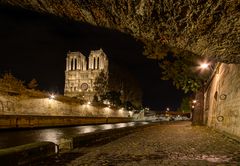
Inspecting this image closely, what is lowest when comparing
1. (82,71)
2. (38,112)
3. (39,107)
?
(38,112)

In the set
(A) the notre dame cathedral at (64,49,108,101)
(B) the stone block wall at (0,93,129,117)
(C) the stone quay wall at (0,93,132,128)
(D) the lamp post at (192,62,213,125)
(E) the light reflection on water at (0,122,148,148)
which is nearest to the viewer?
(E) the light reflection on water at (0,122,148,148)

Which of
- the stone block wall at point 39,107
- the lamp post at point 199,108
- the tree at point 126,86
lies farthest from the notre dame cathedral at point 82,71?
the lamp post at point 199,108

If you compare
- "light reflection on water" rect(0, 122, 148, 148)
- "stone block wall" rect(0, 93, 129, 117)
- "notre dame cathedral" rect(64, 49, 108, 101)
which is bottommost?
"light reflection on water" rect(0, 122, 148, 148)

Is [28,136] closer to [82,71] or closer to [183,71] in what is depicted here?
[183,71]

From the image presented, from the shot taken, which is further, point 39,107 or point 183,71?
point 39,107

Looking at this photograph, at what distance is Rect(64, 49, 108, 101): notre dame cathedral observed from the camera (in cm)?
12619

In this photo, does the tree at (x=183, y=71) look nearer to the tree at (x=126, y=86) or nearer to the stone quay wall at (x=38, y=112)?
the stone quay wall at (x=38, y=112)

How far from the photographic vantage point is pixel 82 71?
429 feet

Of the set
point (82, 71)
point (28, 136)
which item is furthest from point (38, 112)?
point (82, 71)

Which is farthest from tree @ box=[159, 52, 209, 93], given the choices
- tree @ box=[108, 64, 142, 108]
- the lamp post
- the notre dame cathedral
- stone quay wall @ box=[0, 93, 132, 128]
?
the notre dame cathedral

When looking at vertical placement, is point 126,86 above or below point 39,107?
above

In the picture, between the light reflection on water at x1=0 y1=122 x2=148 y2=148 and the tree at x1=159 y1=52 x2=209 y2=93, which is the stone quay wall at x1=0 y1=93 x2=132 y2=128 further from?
the tree at x1=159 y1=52 x2=209 y2=93

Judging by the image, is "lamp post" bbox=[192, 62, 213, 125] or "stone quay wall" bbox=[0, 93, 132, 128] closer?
"stone quay wall" bbox=[0, 93, 132, 128]

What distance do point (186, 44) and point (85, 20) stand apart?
95.3 inches
